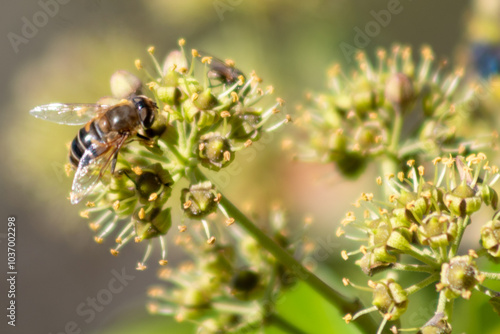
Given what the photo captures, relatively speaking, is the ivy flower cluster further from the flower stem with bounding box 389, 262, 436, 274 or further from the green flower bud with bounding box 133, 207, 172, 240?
the flower stem with bounding box 389, 262, 436, 274

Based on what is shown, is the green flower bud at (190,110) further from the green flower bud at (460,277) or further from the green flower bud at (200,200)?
the green flower bud at (460,277)

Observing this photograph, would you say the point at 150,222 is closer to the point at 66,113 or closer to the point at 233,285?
the point at 233,285

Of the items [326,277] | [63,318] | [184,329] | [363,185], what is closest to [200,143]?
[326,277]

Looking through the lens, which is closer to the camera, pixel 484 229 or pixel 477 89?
pixel 484 229

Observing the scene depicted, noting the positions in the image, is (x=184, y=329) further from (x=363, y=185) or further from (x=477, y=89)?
(x=477, y=89)

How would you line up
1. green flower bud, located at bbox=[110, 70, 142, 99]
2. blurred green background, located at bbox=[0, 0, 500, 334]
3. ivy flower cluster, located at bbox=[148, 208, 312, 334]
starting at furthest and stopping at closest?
blurred green background, located at bbox=[0, 0, 500, 334]
ivy flower cluster, located at bbox=[148, 208, 312, 334]
green flower bud, located at bbox=[110, 70, 142, 99]

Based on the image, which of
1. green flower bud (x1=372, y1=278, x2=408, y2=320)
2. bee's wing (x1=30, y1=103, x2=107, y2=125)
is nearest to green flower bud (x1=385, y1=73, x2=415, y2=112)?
green flower bud (x1=372, y1=278, x2=408, y2=320)
